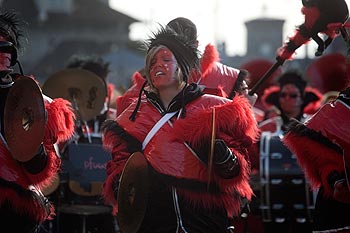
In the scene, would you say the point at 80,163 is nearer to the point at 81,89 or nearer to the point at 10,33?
the point at 81,89

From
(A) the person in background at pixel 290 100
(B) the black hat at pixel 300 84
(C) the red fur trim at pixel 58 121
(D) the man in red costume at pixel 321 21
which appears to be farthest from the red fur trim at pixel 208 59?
(B) the black hat at pixel 300 84

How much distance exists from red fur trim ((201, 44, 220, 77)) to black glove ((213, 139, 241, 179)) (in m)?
1.82

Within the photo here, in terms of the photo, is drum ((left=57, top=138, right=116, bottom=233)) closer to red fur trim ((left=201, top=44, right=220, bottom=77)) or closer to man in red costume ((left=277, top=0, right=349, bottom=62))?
red fur trim ((left=201, top=44, right=220, bottom=77))

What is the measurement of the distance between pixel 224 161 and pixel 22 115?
4.02 feet

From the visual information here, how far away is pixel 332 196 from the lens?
Result: 16.8 ft

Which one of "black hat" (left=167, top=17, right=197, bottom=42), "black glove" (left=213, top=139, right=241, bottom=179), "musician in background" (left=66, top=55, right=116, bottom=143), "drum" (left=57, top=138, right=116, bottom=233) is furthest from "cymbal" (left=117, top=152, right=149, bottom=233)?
"musician in background" (left=66, top=55, right=116, bottom=143)

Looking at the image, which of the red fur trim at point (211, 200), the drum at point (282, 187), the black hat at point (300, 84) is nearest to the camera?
the red fur trim at point (211, 200)

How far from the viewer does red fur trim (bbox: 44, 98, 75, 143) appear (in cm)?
516

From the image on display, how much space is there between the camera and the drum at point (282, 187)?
7730 mm

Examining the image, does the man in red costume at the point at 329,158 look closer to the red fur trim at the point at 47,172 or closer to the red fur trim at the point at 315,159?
the red fur trim at the point at 315,159

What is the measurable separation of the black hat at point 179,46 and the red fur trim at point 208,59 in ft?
4.31

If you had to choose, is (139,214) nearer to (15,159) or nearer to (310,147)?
(15,159)

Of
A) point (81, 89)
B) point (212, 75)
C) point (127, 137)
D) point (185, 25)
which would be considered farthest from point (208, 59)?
point (81, 89)

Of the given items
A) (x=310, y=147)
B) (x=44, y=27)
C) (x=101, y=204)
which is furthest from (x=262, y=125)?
(x=44, y=27)
